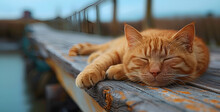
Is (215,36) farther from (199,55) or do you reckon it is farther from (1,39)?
(1,39)

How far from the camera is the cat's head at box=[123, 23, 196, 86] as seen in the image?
3.73 feet

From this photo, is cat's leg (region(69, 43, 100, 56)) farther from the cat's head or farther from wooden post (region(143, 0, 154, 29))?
wooden post (region(143, 0, 154, 29))

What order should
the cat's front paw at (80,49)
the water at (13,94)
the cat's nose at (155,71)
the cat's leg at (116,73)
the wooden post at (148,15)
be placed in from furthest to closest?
1. the wooden post at (148,15)
2. the water at (13,94)
3. the cat's front paw at (80,49)
4. the cat's leg at (116,73)
5. the cat's nose at (155,71)

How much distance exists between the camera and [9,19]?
10969 mm

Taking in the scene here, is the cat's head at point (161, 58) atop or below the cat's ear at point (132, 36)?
below

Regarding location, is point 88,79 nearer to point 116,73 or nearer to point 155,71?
point 116,73

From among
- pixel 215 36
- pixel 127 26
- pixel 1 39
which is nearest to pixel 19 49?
pixel 1 39

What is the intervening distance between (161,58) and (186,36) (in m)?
0.22

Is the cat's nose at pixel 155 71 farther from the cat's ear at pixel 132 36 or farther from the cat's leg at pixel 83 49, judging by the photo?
the cat's leg at pixel 83 49

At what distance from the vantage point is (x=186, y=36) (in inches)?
46.9

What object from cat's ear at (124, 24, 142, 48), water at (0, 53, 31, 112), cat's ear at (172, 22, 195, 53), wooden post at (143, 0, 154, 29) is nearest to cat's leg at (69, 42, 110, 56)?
cat's ear at (124, 24, 142, 48)

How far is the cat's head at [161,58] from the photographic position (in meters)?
1.14

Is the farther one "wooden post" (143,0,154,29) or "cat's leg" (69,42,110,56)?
"wooden post" (143,0,154,29)

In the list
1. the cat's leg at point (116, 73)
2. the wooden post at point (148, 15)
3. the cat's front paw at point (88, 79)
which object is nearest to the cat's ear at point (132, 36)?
the cat's leg at point (116, 73)
